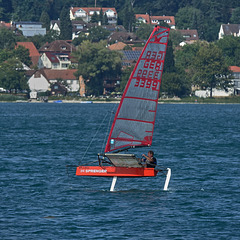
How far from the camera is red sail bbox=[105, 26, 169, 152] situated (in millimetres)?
38438

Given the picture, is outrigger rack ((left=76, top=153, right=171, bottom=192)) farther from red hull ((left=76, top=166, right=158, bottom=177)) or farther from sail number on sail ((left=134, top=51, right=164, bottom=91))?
sail number on sail ((left=134, top=51, right=164, bottom=91))

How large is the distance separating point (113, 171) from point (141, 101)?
4.14m

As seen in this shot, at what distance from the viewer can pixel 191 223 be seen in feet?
109

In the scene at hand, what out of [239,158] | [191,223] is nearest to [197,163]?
[239,158]

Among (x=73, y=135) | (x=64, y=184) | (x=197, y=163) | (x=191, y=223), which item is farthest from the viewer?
(x=73, y=135)

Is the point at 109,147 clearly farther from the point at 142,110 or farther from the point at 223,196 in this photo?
the point at 223,196

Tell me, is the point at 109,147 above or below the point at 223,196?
above

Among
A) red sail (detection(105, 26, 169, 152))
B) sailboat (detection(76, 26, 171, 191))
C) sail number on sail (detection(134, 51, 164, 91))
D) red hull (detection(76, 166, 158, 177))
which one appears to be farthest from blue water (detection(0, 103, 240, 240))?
sail number on sail (detection(134, 51, 164, 91))

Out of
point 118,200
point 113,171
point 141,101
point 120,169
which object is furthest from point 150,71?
point 118,200

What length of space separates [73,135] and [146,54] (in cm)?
5381

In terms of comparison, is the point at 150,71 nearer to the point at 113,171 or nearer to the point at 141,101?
the point at 141,101

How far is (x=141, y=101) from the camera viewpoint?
3884 centimetres

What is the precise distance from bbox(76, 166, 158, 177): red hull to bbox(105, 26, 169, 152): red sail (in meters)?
1.41

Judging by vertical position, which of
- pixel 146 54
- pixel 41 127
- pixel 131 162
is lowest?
pixel 41 127
